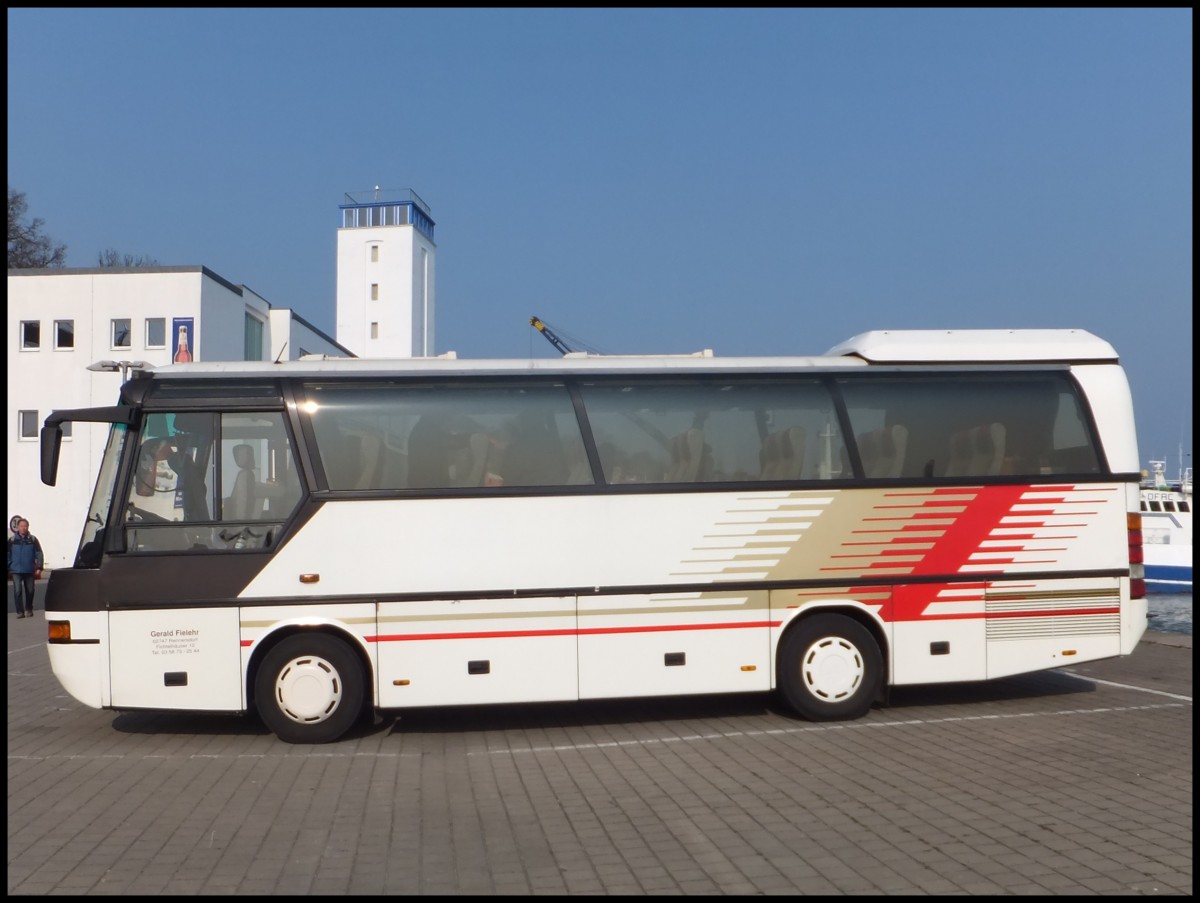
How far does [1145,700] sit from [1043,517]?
2.07m

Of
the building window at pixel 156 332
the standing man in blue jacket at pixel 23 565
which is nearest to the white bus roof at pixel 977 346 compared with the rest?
the standing man in blue jacket at pixel 23 565

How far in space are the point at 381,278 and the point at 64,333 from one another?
109 ft

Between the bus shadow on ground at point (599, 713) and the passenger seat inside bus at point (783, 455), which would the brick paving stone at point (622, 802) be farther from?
the passenger seat inside bus at point (783, 455)

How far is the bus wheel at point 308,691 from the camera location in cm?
959

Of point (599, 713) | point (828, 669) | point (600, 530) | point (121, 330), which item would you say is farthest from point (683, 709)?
point (121, 330)

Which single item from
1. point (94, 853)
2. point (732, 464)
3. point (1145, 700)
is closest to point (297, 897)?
point (94, 853)

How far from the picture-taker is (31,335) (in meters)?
41.4

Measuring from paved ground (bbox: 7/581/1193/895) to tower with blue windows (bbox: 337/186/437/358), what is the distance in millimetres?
63211

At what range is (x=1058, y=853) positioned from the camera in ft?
19.9

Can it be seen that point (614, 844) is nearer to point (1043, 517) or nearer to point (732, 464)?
point (732, 464)

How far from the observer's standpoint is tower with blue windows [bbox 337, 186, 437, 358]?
241 feet

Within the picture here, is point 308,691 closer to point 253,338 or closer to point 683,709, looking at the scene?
point 683,709

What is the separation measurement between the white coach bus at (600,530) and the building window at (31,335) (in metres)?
35.5

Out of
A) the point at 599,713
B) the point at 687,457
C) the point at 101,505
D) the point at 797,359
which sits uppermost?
the point at 797,359
